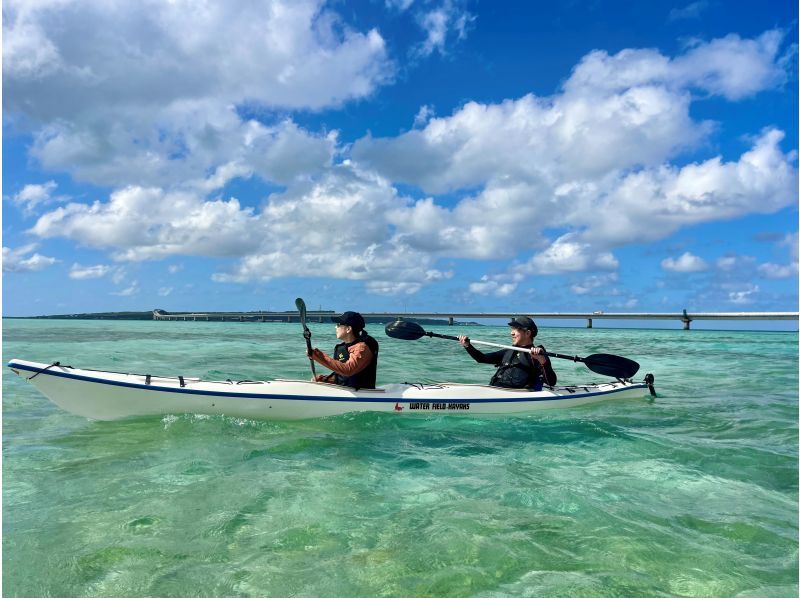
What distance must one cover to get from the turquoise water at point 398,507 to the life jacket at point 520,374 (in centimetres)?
78

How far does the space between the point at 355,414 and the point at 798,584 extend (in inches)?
226

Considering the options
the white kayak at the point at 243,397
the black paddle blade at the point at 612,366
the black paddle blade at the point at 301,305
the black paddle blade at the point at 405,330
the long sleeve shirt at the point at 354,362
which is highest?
→ the black paddle blade at the point at 301,305

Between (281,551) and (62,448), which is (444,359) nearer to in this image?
(62,448)

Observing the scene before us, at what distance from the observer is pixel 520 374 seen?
9.40m

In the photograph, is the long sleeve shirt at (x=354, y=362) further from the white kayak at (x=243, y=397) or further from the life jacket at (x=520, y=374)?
A: the life jacket at (x=520, y=374)

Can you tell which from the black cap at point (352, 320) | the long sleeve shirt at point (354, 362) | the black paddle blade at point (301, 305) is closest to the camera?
the long sleeve shirt at point (354, 362)

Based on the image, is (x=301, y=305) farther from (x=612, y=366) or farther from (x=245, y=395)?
(x=612, y=366)

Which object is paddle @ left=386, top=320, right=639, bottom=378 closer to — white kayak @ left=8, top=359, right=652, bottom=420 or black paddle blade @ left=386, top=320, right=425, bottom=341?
black paddle blade @ left=386, top=320, right=425, bottom=341

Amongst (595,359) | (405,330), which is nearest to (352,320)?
(405,330)

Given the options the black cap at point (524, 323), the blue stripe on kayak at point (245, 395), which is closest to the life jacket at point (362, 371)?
the blue stripe on kayak at point (245, 395)

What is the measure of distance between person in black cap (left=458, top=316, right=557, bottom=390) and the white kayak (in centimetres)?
24

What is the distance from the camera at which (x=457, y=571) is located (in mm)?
3793

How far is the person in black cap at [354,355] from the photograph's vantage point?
8242 millimetres

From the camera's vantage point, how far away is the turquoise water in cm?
373
